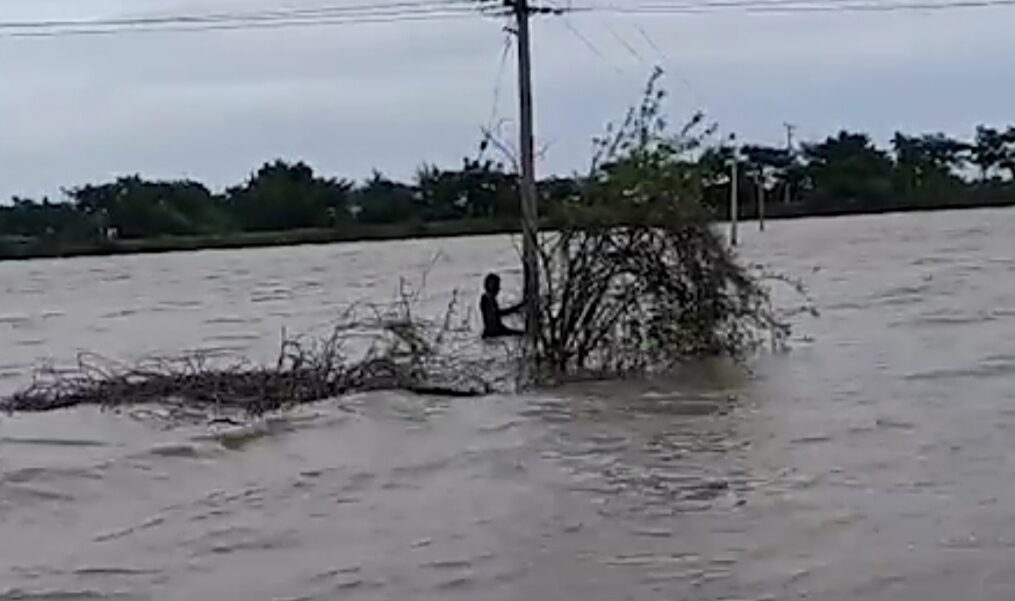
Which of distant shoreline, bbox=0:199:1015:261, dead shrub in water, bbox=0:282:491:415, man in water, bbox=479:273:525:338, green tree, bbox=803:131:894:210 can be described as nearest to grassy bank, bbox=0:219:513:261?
distant shoreline, bbox=0:199:1015:261

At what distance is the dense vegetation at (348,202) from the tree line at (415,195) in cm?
5

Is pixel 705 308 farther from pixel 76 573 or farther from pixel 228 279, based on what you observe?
pixel 228 279

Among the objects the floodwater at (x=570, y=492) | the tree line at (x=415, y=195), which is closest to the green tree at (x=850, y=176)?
the tree line at (x=415, y=195)

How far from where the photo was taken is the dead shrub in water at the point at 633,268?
2058 centimetres

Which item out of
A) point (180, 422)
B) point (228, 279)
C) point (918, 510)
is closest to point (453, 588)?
point (918, 510)

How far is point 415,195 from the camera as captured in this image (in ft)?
231

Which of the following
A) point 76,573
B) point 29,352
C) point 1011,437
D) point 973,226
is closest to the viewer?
point 76,573

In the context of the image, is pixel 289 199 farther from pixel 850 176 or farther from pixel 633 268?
pixel 633 268

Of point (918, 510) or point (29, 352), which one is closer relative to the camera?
point (918, 510)

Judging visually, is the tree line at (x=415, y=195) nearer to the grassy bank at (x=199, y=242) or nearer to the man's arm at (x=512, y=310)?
the grassy bank at (x=199, y=242)

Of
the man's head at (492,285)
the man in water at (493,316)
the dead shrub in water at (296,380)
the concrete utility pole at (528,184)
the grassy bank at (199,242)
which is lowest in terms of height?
the grassy bank at (199,242)

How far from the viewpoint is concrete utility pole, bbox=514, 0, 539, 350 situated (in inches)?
819

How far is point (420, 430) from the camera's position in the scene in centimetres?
1769

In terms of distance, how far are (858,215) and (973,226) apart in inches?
806
